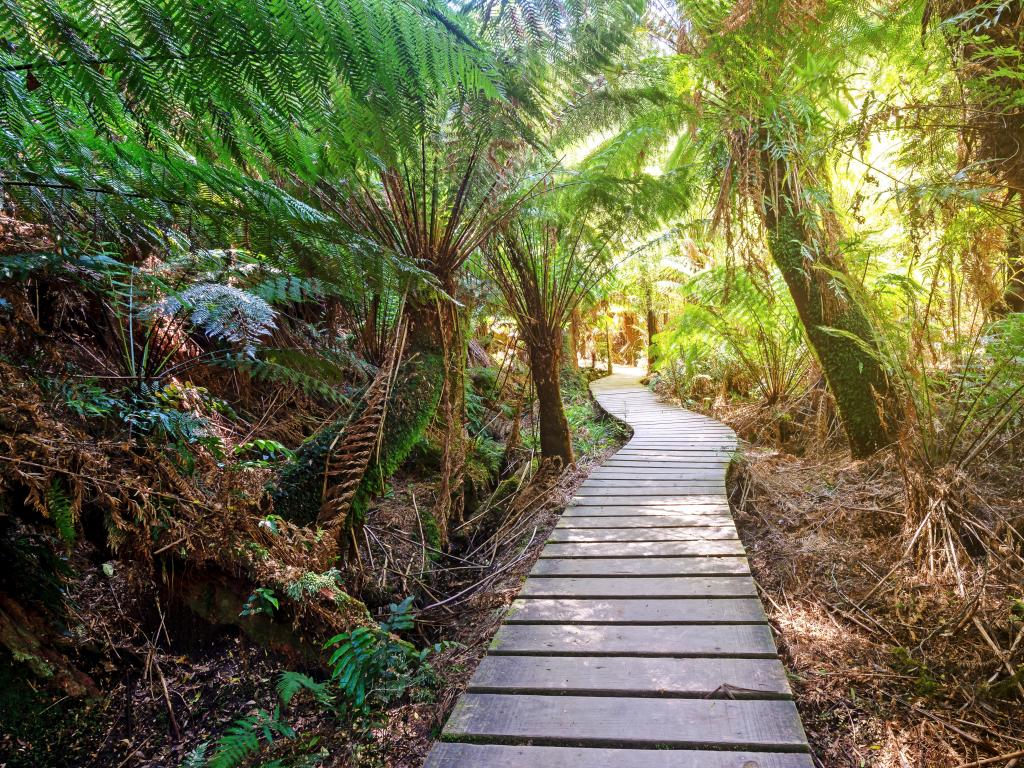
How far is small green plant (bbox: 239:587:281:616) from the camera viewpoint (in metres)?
1.70

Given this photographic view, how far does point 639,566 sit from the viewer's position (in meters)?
2.25

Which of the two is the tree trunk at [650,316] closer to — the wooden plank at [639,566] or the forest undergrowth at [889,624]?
the forest undergrowth at [889,624]

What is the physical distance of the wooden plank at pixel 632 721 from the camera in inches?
49.5

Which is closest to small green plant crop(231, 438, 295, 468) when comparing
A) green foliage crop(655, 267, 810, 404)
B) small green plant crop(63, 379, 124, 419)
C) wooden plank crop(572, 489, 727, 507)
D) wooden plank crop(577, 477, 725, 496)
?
small green plant crop(63, 379, 124, 419)

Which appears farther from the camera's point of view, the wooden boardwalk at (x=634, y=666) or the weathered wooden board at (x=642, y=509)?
the weathered wooden board at (x=642, y=509)

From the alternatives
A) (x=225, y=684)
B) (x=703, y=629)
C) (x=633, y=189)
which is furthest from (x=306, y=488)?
(x=633, y=189)

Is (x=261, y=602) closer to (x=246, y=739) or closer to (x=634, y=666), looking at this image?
(x=246, y=739)

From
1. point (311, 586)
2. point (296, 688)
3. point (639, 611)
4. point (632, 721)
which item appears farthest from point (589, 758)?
point (311, 586)

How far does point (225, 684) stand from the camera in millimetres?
1823

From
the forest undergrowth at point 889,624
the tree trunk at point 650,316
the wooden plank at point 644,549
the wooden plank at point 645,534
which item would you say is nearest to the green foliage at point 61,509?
the wooden plank at point 644,549

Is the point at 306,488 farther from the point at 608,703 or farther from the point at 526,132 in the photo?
the point at 526,132

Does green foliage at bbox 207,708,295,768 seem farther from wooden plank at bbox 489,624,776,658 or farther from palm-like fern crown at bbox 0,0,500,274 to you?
palm-like fern crown at bbox 0,0,500,274

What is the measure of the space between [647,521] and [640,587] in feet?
2.47

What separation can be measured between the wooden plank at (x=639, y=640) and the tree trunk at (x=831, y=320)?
2435 millimetres
